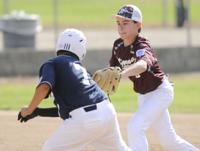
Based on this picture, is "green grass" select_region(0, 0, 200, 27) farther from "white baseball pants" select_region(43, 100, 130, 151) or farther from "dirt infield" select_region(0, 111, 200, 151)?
"white baseball pants" select_region(43, 100, 130, 151)

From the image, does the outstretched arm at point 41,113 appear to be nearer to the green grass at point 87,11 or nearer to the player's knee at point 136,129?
the player's knee at point 136,129

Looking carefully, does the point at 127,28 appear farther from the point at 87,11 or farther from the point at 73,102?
the point at 87,11

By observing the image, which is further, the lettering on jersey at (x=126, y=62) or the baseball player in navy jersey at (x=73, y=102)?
the lettering on jersey at (x=126, y=62)

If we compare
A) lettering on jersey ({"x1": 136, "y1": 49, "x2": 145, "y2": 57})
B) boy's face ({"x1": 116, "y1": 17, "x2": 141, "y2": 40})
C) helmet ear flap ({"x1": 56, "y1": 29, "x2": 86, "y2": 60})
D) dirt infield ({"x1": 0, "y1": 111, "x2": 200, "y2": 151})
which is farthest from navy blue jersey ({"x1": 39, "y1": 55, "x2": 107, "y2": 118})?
dirt infield ({"x1": 0, "y1": 111, "x2": 200, "y2": 151})

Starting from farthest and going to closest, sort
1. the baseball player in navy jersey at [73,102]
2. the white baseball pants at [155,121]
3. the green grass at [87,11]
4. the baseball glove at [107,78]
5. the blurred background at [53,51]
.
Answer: the green grass at [87,11]
the blurred background at [53,51]
the white baseball pants at [155,121]
the baseball glove at [107,78]
the baseball player in navy jersey at [73,102]

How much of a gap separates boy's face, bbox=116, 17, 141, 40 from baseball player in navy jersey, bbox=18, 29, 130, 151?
37.5 inches

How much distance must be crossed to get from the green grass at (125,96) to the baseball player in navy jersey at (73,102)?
5.99 m

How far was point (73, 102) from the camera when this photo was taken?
6.82m

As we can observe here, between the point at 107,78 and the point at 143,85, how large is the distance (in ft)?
2.38

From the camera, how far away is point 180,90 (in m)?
15.8

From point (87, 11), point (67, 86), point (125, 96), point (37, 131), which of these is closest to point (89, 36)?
point (125, 96)

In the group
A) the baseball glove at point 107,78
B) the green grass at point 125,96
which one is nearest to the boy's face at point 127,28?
the baseball glove at point 107,78

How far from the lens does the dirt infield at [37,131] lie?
9.47 meters

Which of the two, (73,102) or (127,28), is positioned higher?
(127,28)
